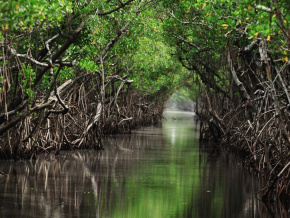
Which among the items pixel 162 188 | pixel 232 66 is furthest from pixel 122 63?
pixel 162 188

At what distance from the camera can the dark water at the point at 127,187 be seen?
833 cm

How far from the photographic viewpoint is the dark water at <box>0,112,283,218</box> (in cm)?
833

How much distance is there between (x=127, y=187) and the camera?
10500 mm

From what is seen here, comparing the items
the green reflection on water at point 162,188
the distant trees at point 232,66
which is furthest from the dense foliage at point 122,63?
the green reflection on water at point 162,188

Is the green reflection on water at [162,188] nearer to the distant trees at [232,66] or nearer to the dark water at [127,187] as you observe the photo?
the dark water at [127,187]

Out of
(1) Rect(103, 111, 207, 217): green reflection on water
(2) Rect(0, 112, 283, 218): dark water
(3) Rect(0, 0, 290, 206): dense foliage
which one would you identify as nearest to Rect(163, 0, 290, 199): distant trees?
(3) Rect(0, 0, 290, 206): dense foliage

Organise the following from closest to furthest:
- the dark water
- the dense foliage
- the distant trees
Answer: the dense foliage
the dark water
the distant trees

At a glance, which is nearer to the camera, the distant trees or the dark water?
the dark water

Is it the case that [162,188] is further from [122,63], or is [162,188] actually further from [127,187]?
[122,63]

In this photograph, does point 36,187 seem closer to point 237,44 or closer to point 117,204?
point 117,204

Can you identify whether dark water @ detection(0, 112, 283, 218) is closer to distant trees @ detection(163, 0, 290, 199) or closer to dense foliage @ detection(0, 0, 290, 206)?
dense foliage @ detection(0, 0, 290, 206)

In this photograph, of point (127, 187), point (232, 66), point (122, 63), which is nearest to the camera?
point (127, 187)

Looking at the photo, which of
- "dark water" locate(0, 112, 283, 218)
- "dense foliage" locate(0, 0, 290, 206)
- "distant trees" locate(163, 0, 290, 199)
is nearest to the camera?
"dense foliage" locate(0, 0, 290, 206)

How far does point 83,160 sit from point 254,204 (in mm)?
6549
